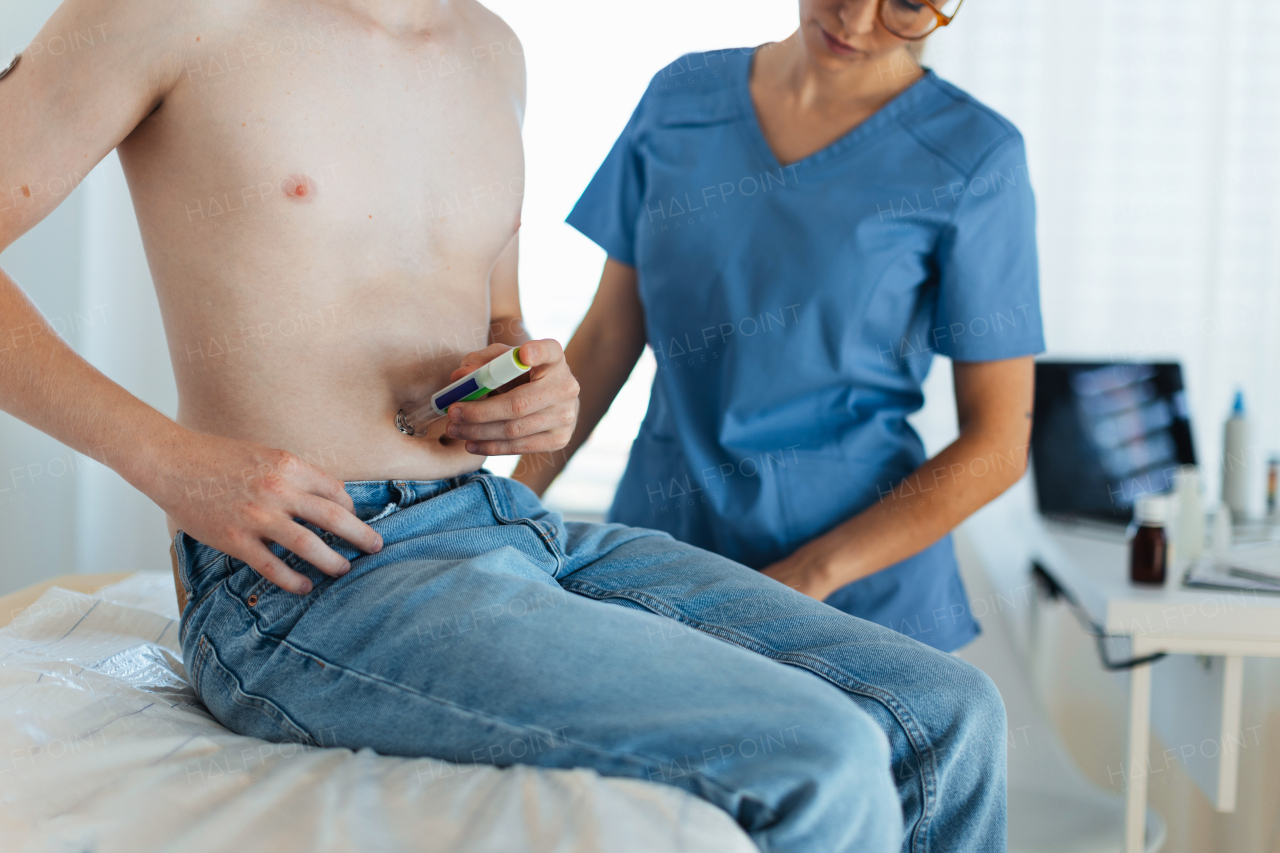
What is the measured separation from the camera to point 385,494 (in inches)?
32.4

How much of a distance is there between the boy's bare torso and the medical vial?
984 mm

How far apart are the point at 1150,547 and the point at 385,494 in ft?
3.55

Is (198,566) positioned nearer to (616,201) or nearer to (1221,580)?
(616,201)

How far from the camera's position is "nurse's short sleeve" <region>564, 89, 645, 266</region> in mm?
1264

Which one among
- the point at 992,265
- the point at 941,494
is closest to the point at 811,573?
the point at 941,494

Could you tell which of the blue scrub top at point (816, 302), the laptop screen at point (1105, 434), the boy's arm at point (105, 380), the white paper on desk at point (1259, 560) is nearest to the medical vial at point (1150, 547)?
the white paper on desk at point (1259, 560)

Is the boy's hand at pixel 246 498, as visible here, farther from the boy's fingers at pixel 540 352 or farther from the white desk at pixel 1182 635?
the white desk at pixel 1182 635

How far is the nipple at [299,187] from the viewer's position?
82 cm

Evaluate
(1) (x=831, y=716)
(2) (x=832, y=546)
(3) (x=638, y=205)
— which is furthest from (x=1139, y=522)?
(1) (x=831, y=716)

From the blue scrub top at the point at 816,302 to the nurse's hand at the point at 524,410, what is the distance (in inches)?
14.7

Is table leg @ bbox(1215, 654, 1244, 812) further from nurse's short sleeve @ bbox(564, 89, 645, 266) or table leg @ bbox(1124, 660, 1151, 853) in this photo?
nurse's short sleeve @ bbox(564, 89, 645, 266)

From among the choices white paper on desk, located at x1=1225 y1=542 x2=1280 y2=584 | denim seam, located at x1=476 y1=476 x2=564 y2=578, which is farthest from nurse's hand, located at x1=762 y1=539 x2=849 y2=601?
white paper on desk, located at x1=1225 y1=542 x2=1280 y2=584

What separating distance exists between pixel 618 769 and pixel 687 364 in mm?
666

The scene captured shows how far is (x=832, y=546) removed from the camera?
1100mm
